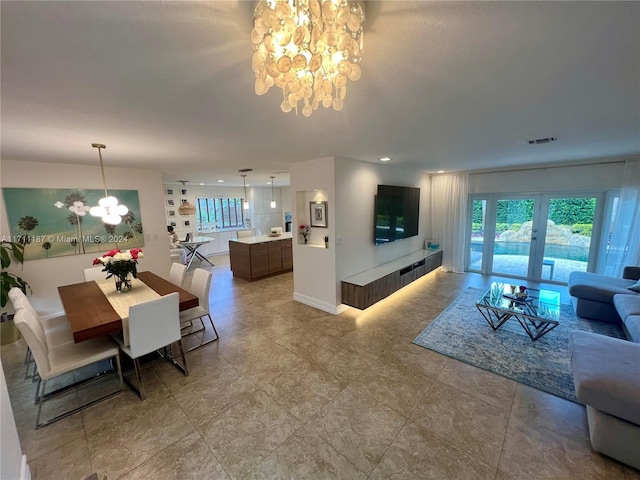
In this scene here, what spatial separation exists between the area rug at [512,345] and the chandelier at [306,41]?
3.05 metres

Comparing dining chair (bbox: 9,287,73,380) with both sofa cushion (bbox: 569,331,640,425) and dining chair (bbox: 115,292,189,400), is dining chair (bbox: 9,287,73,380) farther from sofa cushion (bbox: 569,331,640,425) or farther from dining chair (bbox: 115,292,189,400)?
sofa cushion (bbox: 569,331,640,425)

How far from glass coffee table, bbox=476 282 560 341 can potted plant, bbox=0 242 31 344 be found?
612 centimetres

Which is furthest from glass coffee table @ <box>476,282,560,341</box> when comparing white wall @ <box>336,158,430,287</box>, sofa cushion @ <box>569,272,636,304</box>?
white wall @ <box>336,158,430,287</box>

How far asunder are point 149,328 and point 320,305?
2.42 m

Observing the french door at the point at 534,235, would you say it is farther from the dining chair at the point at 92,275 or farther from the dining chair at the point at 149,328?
the dining chair at the point at 92,275

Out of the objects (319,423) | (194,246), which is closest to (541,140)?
(319,423)

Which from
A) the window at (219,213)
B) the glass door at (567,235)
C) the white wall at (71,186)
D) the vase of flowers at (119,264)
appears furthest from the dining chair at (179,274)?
the glass door at (567,235)

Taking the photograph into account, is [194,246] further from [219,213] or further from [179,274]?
[179,274]

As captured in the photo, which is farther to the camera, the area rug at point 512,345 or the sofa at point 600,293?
the sofa at point 600,293

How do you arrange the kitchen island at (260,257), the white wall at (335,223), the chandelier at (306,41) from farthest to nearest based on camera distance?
1. the kitchen island at (260,257)
2. the white wall at (335,223)
3. the chandelier at (306,41)

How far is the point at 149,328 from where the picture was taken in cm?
225

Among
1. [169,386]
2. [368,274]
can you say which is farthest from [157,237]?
[368,274]

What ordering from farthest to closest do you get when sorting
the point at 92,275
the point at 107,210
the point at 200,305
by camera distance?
the point at 92,275, the point at 200,305, the point at 107,210

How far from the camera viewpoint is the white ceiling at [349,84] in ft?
2.99
